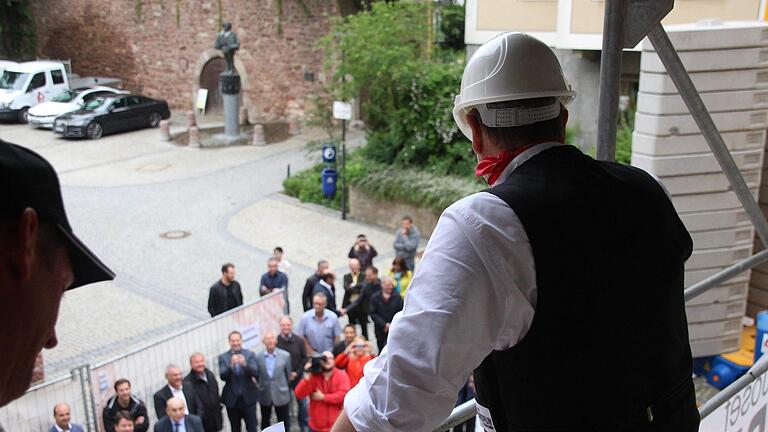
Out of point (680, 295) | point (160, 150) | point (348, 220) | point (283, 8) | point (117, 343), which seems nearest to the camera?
point (680, 295)

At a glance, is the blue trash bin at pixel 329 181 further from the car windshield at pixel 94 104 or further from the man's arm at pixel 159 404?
the car windshield at pixel 94 104

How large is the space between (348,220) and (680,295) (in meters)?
13.6

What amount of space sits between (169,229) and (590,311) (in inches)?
546

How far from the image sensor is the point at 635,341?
5.17 ft

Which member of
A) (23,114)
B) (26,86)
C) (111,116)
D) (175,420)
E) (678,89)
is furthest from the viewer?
(26,86)

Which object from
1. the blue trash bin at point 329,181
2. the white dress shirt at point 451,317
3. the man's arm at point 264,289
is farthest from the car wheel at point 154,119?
the white dress shirt at point 451,317

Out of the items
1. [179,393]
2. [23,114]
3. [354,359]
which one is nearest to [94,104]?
[23,114]

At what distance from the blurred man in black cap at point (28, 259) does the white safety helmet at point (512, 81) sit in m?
0.94

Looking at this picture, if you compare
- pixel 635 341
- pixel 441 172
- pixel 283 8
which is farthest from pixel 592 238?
pixel 283 8

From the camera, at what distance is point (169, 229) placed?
14.7 m

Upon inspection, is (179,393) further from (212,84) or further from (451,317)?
(212,84)

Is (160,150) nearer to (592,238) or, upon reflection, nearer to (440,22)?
(440,22)

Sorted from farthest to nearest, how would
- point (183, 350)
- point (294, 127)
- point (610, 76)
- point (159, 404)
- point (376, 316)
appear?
point (294, 127) → point (376, 316) → point (183, 350) → point (159, 404) → point (610, 76)

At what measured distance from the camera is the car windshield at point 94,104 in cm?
2320
